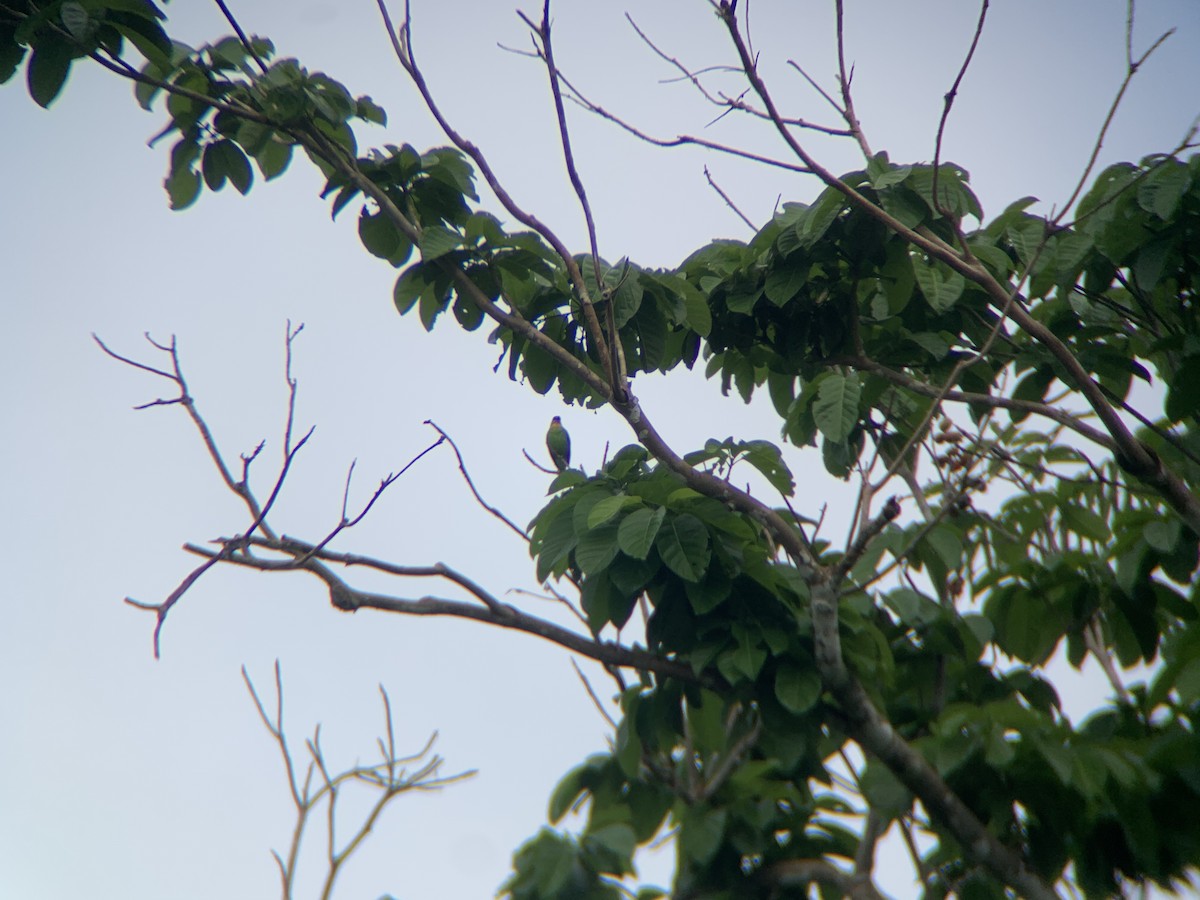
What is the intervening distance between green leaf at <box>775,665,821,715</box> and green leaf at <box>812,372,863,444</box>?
544mm

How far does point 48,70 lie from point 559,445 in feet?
4.90

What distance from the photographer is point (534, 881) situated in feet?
7.21

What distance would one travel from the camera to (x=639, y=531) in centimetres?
217

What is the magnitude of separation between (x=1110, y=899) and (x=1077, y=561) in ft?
2.53

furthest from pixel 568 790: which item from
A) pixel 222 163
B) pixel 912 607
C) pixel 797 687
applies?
pixel 222 163

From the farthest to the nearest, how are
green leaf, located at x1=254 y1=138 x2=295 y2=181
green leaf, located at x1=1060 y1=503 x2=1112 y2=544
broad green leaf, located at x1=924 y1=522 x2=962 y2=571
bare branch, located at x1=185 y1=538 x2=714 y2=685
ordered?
green leaf, located at x1=1060 y1=503 x2=1112 y2=544 → green leaf, located at x1=254 y1=138 x2=295 y2=181 → broad green leaf, located at x1=924 y1=522 x2=962 y2=571 → bare branch, located at x1=185 y1=538 x2=714 y2=685

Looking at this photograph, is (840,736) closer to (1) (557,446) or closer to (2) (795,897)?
(2) (795,897)

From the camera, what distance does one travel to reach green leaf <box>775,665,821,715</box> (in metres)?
2.25

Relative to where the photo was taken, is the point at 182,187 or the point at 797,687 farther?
the point at 182,187

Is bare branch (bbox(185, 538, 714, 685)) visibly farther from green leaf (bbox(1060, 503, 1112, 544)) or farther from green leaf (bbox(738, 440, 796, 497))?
green leaf (bbox(1060, 503, 1112, 544))

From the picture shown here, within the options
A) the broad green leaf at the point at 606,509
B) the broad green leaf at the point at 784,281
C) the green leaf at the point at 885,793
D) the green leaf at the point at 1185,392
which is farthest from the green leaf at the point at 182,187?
the green leaf at the point at 1185,392

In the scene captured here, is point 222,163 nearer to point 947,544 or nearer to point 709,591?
point 709,591

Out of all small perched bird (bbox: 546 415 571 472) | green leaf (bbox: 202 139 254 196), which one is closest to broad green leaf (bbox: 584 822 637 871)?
small perched bird (bbox: 546 415 571 472)

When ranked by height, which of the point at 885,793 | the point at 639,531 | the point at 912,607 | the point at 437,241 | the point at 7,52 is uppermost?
the point at 7,52
